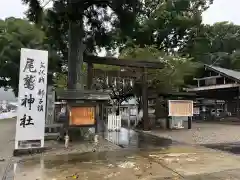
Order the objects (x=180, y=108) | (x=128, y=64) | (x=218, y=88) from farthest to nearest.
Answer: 1. (x=218, y=88)
2. (x=180, y=108)
3. (x=128, y=64)

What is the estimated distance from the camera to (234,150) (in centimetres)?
969

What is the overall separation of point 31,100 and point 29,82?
2.01 ft

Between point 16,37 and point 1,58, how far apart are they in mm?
2469

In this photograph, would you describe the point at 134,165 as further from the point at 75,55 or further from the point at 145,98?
the point at 145,98

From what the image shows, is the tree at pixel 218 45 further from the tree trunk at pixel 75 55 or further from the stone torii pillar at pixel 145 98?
the tree trunk at pixel 75 55

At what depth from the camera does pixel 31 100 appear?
30.5ft

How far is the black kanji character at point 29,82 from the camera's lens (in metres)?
9.27

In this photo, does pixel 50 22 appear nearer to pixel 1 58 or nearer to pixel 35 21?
pixel 35 21

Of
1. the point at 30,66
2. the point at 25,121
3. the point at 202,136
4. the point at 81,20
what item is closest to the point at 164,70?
the point at 202,136

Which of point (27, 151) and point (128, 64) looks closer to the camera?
point (27, 151)

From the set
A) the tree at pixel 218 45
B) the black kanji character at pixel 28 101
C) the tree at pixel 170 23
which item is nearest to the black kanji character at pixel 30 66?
the black kanji character at pixel 28 101

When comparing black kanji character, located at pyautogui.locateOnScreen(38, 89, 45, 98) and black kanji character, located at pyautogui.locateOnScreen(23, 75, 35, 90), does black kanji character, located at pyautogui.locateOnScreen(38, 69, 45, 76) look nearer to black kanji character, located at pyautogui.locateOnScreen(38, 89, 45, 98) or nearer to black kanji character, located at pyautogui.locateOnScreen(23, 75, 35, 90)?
black kanji character, located at pyautogui.locateOnScreen(23, 75, 35, 90)

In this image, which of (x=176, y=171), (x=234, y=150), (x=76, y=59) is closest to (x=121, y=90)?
(x=76, y=59)

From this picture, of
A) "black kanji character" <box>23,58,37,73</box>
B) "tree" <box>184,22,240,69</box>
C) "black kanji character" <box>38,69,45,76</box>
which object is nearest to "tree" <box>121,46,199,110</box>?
"tree" <box>184,22,240,69</box>
